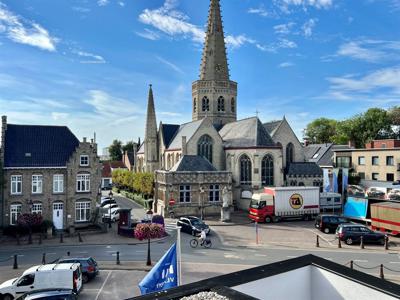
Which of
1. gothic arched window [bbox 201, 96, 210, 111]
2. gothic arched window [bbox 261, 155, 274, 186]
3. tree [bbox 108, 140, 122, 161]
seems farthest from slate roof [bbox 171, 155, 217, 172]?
tree [bbox 108, 140, 122, 161]

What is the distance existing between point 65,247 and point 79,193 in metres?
7.08

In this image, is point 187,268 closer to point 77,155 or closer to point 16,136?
point 77,155

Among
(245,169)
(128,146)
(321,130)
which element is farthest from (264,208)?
(128,146)

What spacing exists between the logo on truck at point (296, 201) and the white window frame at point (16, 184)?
25015 millimetres

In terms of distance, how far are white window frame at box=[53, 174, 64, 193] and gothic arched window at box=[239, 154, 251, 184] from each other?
20842 millimetres

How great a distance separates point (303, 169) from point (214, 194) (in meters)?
13.3

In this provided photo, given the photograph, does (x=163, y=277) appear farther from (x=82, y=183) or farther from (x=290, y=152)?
(x=290, y=152)

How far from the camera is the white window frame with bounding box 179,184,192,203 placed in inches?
1451

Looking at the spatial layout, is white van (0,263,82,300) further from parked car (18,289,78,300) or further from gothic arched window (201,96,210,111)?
gothic arched window (201,96,210,111)

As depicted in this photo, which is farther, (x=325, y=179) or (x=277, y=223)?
(x=325, y=179)

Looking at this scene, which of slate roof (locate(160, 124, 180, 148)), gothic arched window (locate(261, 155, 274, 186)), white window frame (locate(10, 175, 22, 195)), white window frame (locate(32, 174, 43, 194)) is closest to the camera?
white window frame (locate(10, 175, 22, 195))

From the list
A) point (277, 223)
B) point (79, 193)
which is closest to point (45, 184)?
point (79, 193)

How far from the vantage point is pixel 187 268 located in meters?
18.9

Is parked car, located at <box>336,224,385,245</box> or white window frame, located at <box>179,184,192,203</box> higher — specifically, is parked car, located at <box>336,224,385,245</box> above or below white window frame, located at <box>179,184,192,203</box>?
below
